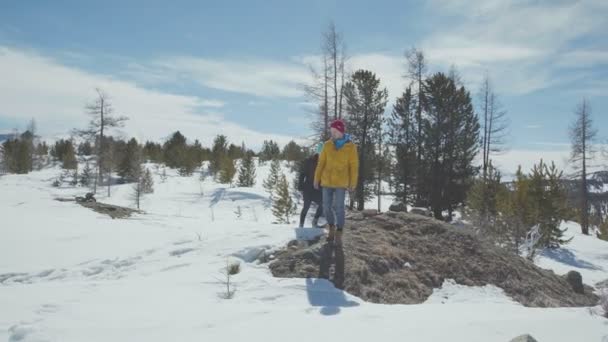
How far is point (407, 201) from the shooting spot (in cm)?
2452

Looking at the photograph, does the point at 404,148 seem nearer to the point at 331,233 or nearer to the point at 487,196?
the point at 487,196

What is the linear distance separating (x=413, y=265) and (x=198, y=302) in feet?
11.9

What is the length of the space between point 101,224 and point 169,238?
114 inches

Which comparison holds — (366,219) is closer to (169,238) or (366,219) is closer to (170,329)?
(169,238)

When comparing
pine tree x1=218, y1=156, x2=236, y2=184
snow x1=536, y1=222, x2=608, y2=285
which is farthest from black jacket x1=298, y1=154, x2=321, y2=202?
pine tree x1=218, y1=156, x2=236, y2=184

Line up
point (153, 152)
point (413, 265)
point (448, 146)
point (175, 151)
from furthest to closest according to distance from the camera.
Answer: point (153, 152), point (175, 151), point (448, 146), point (413, 265)

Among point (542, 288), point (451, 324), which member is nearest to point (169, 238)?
point (451, 324)

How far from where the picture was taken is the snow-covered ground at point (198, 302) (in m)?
3.17

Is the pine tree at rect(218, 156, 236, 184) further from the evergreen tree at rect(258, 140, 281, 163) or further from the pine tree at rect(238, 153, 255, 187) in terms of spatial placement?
the evergreen tree at rect(258, 140, 281, 163)

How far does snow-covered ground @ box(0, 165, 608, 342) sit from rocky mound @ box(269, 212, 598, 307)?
283mm

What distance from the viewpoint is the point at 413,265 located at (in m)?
6.15

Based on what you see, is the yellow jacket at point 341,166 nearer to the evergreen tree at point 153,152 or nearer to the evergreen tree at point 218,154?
the evergreen tree at point 218,154

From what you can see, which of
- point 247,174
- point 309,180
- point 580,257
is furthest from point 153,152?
point 309,180

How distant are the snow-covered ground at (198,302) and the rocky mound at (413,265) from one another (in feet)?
0.93
